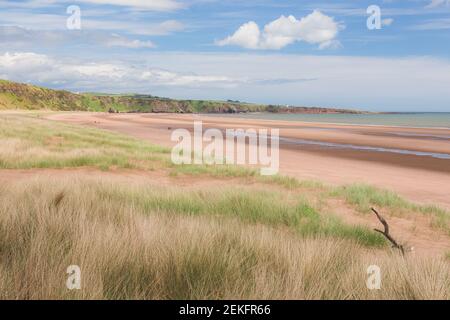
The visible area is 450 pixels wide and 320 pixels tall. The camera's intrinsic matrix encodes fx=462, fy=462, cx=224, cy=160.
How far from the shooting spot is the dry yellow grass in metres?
3.78

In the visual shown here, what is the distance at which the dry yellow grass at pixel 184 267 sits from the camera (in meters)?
3.78

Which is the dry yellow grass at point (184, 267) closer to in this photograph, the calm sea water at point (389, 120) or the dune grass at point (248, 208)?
the dune grass at point (248, 208)

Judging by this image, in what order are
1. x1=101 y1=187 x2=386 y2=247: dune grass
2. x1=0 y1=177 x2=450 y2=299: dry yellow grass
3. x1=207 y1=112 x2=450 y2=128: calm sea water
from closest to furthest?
1. x1=0 y1=177 x2=450 y2=299: dry yellow grass
2. x1=101 y1=187 x2=386 y2=247: dune grass
3. x1=207 y1=112 x2=450 y2=128: calm sea water

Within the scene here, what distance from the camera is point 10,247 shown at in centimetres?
480

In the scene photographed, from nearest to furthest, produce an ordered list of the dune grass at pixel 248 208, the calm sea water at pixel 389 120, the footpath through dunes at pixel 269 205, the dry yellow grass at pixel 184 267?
1. the dry yellow grass at pixel 184 267
2. the dune grass at pixel 248 208
3. the footpath through dunes at pixel 269 205
4. the calm sea water at pixel 389 120

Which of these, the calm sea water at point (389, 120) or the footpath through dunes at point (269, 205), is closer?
the footpath through dunes at point (269, 205)

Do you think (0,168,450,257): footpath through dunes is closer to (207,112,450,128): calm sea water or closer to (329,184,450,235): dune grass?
(329,184,450,235): dune grass

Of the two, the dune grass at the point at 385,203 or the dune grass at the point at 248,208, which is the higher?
the dune grass at the point at 248,208

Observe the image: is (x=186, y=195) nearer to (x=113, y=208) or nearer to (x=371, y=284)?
(x=113, y=208)

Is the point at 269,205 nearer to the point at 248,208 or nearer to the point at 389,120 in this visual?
the point at 248,208

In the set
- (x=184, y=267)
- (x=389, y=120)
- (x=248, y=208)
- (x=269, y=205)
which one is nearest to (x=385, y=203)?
(x=269, y=205)

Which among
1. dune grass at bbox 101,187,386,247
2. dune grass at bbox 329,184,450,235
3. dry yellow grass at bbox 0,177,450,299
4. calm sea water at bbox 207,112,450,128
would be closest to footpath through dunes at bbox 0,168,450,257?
dune grass at bbox 101,187,386,247

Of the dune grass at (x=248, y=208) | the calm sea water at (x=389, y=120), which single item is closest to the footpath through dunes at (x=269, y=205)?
the dune grass at (x=248, y=208)

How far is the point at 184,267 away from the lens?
430 centimetres
